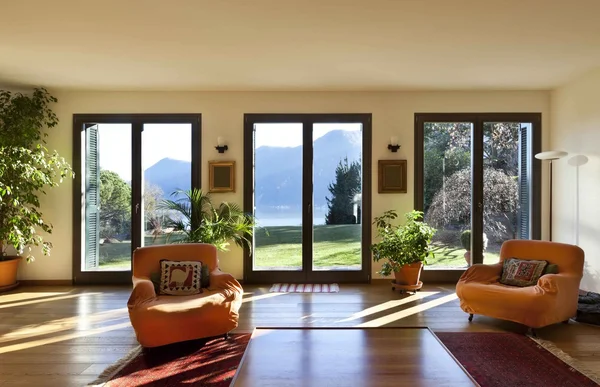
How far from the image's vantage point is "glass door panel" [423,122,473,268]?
551 cm

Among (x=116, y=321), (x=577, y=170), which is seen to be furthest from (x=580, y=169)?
(x=116, y=321)

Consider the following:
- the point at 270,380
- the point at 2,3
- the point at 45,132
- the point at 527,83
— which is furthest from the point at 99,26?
the point at 527,83

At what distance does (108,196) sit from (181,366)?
3.43 m

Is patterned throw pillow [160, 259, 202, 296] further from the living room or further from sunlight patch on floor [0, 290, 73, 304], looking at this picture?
sunlight patch on floor [0, 290, 73, 304]

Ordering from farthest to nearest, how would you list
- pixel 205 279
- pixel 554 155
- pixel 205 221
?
1. pixel 205 221
2. pixel 554 155
3. pixel 205 279

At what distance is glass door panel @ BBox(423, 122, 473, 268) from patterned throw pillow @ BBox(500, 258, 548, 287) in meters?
1.52

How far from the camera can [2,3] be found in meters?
2.90

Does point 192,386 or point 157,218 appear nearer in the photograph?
point 192,386

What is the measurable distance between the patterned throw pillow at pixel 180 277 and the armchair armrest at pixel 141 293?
176 millimetres

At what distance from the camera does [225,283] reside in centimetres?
356

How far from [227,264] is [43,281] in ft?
8.25

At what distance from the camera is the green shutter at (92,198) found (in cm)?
547

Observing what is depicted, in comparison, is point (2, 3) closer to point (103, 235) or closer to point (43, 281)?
point (103, 235)

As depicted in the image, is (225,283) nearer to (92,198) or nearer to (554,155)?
(92,198)
